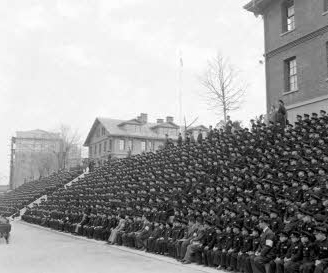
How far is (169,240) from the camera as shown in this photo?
1582 centimetres

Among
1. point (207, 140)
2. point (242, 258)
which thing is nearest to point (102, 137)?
point (207, 140)

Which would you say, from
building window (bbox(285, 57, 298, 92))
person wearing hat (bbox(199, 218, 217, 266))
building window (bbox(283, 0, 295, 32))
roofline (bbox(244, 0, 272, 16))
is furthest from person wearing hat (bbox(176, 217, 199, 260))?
roofline (bbox(244, 0, 272, 16))

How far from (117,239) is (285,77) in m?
13.6

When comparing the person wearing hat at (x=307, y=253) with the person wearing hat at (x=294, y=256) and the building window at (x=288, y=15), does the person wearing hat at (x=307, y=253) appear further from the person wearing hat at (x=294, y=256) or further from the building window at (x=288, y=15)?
the building window at (x=288, y=15)

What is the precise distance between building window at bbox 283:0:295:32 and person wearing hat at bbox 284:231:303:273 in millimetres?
18151

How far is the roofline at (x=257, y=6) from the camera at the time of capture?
27453 mm

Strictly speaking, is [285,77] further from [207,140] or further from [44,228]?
[44,228]

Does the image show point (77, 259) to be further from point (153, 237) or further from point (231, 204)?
point (231, 204)

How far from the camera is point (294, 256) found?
10.6 metres

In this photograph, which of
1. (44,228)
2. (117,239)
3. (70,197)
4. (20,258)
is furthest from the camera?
(70,197)

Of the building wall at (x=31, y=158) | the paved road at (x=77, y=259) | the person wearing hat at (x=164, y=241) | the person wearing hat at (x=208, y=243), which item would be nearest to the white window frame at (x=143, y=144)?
the building wall at (x=31, y=158)

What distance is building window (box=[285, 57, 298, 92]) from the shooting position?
1010 inches

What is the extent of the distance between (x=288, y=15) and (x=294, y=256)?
1918 centimetres

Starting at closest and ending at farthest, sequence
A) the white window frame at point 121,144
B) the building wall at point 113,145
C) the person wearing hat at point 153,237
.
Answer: the person wearing hat at point 153,237, the building wall at point 113,145, the white window frame at point 121,144
